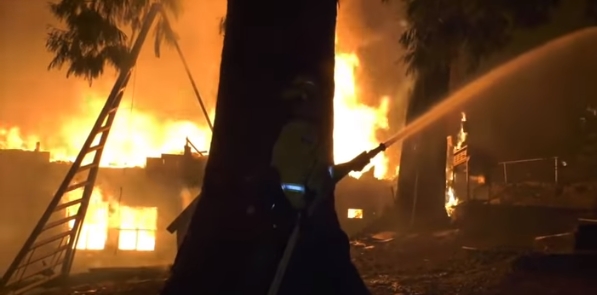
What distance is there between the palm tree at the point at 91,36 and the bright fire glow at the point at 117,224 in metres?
16.4

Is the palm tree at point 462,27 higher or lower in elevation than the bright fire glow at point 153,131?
lower

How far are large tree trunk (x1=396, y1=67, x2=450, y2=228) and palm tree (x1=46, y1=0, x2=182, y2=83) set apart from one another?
192 inches

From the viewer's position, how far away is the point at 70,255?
11.5 m

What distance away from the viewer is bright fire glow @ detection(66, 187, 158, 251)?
1040 inches

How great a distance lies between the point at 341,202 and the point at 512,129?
6.92 m

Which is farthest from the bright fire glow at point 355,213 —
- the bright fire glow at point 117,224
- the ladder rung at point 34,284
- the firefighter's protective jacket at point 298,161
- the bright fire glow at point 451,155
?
the firefighter's protective jacket at point 298,161

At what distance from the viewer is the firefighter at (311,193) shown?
559cm

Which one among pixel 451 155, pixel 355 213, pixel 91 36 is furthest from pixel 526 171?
pixel 91 36

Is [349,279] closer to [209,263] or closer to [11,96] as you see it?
[209,263]

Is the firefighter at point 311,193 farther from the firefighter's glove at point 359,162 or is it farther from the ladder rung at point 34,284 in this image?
the ladder rung at point 34,284

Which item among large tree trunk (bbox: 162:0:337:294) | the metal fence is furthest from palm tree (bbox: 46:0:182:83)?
the metal fence

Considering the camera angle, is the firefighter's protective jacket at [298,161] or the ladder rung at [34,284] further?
the ladder rung at [34,284]

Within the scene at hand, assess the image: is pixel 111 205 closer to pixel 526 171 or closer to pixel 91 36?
pixel 526 171

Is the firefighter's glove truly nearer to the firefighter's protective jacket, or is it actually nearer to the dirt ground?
the firefighter's protective jacket
